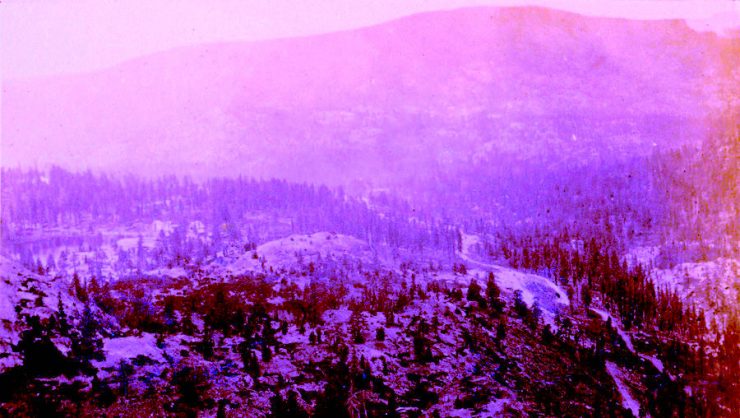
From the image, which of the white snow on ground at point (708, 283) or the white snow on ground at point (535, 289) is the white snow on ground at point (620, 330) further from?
the white snow on ground at point (708, 283)

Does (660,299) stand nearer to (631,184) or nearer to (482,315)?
(482,315)

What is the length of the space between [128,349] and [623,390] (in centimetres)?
2059

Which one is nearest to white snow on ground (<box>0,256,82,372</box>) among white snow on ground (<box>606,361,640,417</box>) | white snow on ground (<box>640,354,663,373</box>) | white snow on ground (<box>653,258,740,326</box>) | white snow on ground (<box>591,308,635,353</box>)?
white snow on ground (<box>606,361,640,417</box>)

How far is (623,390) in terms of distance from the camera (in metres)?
24.3

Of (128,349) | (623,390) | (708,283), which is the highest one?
(128,349)

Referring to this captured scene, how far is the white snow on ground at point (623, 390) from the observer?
861 inches

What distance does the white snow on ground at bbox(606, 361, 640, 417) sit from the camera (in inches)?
861

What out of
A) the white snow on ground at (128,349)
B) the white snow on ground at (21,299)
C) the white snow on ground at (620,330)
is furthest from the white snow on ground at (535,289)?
the white snow on ground at (21,299)

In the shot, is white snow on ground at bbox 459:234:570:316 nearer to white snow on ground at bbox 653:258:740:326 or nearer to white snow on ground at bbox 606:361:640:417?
white snow on ground at bbox 606:361:640:417

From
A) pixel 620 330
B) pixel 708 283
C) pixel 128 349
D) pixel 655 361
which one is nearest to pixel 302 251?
pixel 620 330

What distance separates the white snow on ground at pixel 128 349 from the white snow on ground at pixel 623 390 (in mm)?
17283

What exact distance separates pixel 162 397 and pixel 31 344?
3411 mm

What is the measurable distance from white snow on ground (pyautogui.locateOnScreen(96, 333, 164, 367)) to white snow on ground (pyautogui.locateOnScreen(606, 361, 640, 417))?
1728 cm

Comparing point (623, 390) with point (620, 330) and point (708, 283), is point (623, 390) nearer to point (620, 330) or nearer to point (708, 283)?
point (620, 330)
